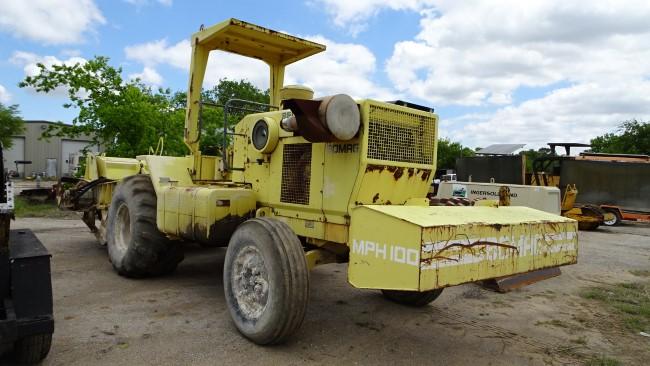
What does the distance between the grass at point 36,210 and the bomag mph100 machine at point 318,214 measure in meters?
8.23

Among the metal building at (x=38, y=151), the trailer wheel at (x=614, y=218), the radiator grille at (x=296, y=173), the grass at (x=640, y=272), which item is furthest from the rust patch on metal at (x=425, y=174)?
the metal building at (x=38, y=151)

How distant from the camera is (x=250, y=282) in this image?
13.8 feet

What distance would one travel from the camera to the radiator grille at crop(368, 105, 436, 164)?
4.07 metres

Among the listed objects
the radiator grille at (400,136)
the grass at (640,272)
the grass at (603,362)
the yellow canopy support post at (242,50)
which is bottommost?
the grass at (640,272)

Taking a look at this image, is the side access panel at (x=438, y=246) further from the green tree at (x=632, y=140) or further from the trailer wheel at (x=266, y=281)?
the green tree at (x=632, y=140)

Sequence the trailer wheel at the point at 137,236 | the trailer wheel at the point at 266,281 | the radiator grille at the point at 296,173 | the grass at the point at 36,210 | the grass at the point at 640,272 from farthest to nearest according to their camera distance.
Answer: the grass at the point at 36,210 → the grass at the point at 640,272 → the trailer wheel at the point at 137,236 → the radiator grille at the point at 296,173 → the trailer wheel at the point at 266,281

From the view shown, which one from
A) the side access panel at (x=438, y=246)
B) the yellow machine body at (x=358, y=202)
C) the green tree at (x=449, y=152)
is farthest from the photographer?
the green tree at (x=449, y=152)

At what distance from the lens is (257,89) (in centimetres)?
4409

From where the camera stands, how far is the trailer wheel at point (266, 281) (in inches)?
148

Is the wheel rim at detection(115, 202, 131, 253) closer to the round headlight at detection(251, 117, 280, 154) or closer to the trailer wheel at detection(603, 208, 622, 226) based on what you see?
the round headlight at detection(251, 117, 280, 154)

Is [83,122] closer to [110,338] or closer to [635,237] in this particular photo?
[110,338]

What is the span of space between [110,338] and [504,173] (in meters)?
14.4

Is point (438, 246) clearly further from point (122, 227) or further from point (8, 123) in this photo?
point (8, 123)

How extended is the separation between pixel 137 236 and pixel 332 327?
8.60ft
